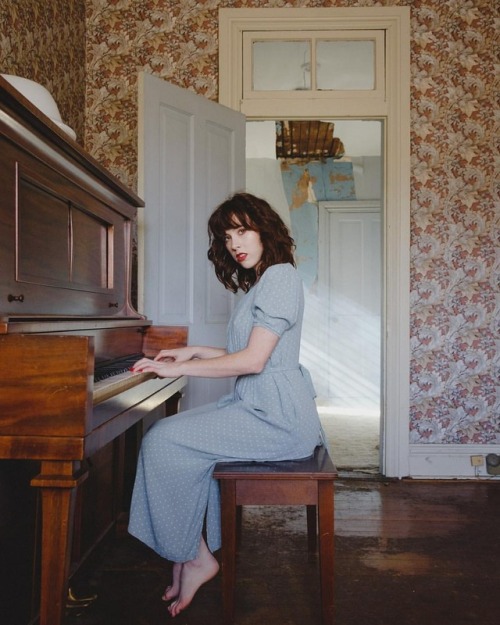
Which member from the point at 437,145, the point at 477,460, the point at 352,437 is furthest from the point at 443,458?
the point at 437,145

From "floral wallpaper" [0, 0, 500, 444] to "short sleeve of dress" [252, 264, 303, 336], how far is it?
2020 millimetres

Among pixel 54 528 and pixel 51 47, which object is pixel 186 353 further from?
pixel 51 47

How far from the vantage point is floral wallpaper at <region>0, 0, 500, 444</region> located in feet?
11.9

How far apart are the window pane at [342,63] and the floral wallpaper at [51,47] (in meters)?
1.44

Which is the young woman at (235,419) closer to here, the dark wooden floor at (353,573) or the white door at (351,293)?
the dark wooden floor at (353,573)

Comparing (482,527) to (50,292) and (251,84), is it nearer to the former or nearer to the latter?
(50,292)

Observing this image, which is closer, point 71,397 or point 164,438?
point 71,397

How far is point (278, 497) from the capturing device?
1701 millimetres

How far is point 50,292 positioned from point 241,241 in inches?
23.9

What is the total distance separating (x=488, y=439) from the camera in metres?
3.64

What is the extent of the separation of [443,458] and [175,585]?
2.23 m

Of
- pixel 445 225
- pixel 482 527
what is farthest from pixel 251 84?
pixel 482 527

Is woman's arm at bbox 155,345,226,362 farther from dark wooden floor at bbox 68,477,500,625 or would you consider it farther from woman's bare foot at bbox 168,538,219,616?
dark wooden floor at bbox 68,477,500,625

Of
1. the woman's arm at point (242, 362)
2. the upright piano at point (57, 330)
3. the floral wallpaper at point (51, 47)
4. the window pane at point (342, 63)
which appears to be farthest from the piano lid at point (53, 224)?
the window pane at point (342, 63)
